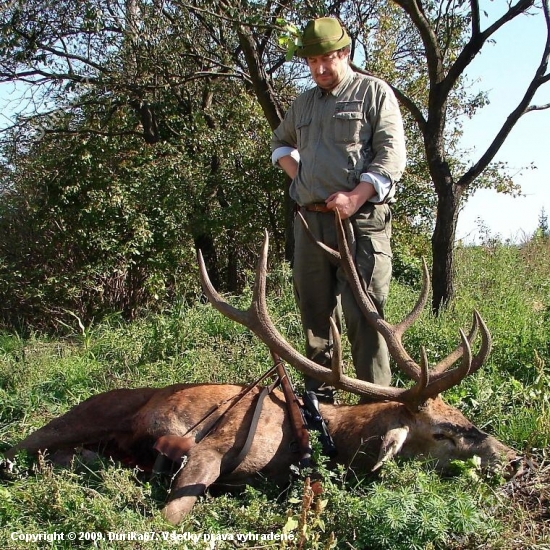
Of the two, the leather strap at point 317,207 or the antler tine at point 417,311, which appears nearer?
the antler tine at point 417,311

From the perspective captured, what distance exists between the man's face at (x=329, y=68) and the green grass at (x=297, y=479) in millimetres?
2099

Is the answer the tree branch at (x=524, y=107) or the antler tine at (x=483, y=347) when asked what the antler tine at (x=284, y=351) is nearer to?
the antler tine at (x=483, y=347)

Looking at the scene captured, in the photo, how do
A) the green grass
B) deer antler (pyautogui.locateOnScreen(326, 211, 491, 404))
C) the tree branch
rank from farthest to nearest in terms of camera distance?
the tree branch
deer antler (pyautogui.locateOnScreen(326, 211, 491, 404))
the green grass

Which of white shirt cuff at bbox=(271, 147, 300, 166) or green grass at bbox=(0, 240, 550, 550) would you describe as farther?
white shirt cuff at bbox=(271, 147, 300, 166)

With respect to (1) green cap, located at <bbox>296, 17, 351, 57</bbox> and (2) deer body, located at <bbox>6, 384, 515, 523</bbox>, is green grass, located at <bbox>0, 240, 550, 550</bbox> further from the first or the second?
(1) green cap, located at <bbox>296, 17, 351, 57</bbox>

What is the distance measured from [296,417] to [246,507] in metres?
0.60

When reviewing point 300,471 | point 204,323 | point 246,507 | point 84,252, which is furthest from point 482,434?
point 84,252

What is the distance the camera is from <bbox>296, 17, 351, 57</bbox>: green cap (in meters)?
4.14

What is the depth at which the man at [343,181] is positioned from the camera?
4141 mm

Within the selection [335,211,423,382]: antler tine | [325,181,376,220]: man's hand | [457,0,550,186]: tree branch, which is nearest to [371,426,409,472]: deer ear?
[335,211,423,382]: antler tine

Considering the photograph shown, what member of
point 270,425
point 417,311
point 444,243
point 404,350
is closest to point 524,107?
point 444,243

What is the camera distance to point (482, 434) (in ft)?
12.7

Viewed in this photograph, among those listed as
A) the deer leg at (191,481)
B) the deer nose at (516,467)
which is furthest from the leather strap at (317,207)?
the deer nose at (516,467)

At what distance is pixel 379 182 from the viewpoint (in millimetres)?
4074
